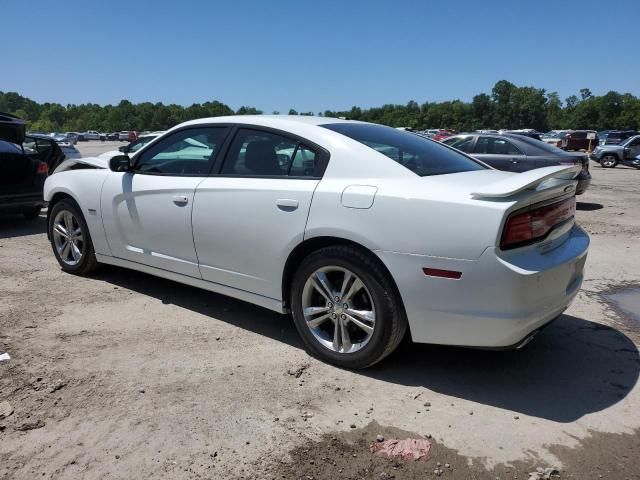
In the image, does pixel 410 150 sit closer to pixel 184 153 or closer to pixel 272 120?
pixel 272 120

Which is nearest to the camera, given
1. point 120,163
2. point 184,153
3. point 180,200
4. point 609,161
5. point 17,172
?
point 180,200

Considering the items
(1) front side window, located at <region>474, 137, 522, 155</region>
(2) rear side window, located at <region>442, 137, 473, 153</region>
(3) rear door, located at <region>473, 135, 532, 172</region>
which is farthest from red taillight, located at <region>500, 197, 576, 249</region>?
(2) rear side window, located at <region>442, 137, 473, 153</region>

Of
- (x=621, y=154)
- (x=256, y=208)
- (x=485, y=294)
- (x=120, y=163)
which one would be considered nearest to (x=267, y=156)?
(x=256, y=208)

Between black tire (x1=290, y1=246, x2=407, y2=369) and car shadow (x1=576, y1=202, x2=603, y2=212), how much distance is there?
9057mm

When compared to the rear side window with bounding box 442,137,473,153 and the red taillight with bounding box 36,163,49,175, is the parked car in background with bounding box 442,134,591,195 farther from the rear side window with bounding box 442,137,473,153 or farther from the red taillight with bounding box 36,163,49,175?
the red taillight with bounding box 36,163,49,175

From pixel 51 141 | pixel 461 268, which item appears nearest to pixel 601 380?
pixel 461 268

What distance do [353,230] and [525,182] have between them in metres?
0.98

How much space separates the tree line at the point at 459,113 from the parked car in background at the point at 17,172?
116550mm

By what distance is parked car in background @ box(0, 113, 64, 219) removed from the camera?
25.7 ft

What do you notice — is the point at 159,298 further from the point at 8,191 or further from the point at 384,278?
the point at 8,191

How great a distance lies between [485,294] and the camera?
9.31 ft

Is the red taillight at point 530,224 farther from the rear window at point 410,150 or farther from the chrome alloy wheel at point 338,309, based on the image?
the chrome alloy wheel at point 338,309

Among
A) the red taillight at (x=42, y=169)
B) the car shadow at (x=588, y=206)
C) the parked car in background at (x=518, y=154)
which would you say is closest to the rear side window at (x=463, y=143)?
the parked car in background at (x=518, y=154)

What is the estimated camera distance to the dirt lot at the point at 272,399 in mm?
2492
